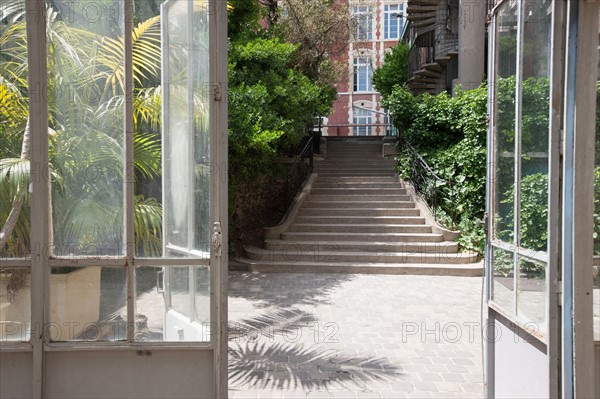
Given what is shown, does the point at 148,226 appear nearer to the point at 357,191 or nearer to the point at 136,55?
the point at 136,55

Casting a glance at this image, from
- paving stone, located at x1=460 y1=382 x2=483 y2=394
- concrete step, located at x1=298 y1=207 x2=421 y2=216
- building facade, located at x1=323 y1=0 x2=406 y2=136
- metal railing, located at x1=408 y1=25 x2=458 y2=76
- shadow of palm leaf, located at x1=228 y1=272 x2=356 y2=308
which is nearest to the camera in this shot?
paving stone, located at x1=460 y1=382 x2=483 y2=394

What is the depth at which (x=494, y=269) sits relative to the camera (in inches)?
121

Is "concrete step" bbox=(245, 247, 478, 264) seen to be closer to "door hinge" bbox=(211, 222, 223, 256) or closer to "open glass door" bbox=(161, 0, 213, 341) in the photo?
"open glass door" bbox=(161, 0, 213, 341)

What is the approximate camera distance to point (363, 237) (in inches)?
401

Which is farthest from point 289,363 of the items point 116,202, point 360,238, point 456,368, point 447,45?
point 447,45

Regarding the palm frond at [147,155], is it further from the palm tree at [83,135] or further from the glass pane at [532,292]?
the glass pane at [532,292]

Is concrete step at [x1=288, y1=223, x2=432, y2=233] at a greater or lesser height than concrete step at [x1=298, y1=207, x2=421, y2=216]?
lesser

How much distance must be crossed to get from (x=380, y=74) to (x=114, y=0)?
22.0 meters

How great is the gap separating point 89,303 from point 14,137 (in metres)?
1.17

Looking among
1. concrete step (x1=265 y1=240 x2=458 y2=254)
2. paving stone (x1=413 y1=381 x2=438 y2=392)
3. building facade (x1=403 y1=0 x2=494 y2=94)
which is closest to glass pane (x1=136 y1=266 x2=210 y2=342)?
paving stone (x1=413 y1=381 x2=438 y2=392)

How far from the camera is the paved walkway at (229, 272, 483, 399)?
3.94 m

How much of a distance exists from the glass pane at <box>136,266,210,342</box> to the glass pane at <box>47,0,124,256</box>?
A: 0.31 m

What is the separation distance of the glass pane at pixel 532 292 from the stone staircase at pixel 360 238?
20.5 feet

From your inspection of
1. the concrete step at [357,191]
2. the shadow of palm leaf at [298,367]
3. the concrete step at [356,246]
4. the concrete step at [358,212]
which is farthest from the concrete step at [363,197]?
the shadow of palm leaf at [298,367]
